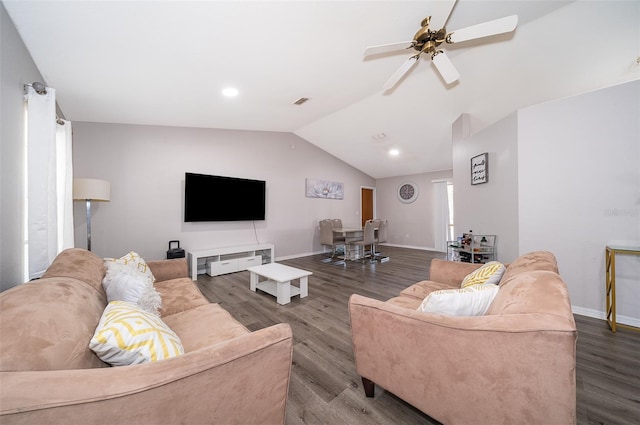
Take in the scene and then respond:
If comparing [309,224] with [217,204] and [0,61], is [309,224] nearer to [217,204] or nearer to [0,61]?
[217,204]

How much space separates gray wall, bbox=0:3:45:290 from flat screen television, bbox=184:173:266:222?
7.86 feet

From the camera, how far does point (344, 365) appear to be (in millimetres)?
1695

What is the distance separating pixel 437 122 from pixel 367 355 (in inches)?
168

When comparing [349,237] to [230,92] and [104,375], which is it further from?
[104,375]

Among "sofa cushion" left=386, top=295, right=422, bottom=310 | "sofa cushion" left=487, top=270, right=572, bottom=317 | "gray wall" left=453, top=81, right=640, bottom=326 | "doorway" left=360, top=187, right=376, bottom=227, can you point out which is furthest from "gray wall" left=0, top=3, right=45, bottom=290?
"doorway" left=360, top=187, right=376, bottom=227

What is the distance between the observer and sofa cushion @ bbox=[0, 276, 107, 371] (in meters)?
0.63

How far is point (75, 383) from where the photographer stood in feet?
1.93

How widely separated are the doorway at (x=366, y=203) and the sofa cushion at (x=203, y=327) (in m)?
6.09

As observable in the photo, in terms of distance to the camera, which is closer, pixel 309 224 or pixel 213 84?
pixel 213 84

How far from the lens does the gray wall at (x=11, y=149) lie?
54.7 inches

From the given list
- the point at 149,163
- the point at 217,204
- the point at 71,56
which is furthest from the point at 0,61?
the point at 217,204

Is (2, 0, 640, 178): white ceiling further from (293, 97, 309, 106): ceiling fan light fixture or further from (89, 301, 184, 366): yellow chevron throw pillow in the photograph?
(89, 301, 184, 366): yellow chevron throw pillow

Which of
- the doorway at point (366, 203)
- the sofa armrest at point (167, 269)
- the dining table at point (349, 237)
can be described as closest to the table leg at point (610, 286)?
the dining table at point (349, 237)

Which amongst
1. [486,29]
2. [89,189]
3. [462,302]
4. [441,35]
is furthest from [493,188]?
[89,189]
